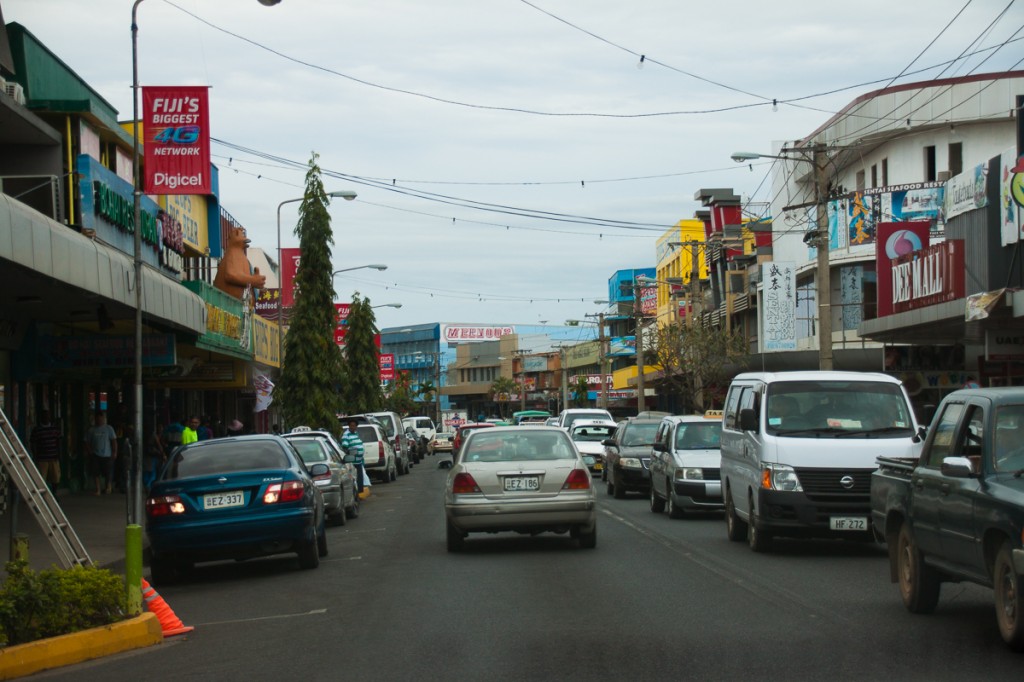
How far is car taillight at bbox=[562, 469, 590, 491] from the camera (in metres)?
15.1

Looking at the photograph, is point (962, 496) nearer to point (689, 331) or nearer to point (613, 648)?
point (613, 648)

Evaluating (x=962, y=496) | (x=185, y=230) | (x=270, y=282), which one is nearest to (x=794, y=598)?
(x=962, y=496)

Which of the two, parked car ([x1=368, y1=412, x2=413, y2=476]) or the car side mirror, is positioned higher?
the car side mirror

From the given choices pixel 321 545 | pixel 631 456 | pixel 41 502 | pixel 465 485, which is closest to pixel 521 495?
pixel 465 485

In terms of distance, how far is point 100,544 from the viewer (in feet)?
60.0

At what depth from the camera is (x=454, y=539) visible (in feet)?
51.2

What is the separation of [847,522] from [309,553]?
6.01m

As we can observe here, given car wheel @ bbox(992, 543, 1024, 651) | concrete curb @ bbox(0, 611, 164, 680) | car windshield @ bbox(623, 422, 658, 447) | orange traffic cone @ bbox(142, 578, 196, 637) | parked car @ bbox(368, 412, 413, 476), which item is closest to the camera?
car wheel @ bbox(992, 543, 1024, 651)

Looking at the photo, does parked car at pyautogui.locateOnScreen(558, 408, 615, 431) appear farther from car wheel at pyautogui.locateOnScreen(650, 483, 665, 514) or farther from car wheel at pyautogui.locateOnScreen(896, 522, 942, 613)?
car wheel at pyautogui.locateOnScreen(896, 522, 942, 613)

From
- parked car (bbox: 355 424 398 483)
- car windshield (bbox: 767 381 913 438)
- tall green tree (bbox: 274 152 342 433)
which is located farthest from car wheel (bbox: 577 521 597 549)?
tall green tree (bbox: 274 152 342 433)

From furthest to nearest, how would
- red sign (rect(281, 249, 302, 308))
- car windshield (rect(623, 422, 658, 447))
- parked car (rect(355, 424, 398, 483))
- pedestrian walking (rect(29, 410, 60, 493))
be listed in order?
red sign (rect(281, 249, 302, 308)) → parked car (rect(355, 424, 398, 483)) → car windshield (rect(623, 422, 658, 447)) → pedestrian walking (rect(29, 410, 60, 493))

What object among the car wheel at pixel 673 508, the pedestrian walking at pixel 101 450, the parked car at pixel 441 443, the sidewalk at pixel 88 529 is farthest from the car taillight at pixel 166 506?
the parked car at pixel 441 443

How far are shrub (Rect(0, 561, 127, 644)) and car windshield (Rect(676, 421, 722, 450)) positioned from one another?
1280 centimetres

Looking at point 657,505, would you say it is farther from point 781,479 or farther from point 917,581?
point 917,581
